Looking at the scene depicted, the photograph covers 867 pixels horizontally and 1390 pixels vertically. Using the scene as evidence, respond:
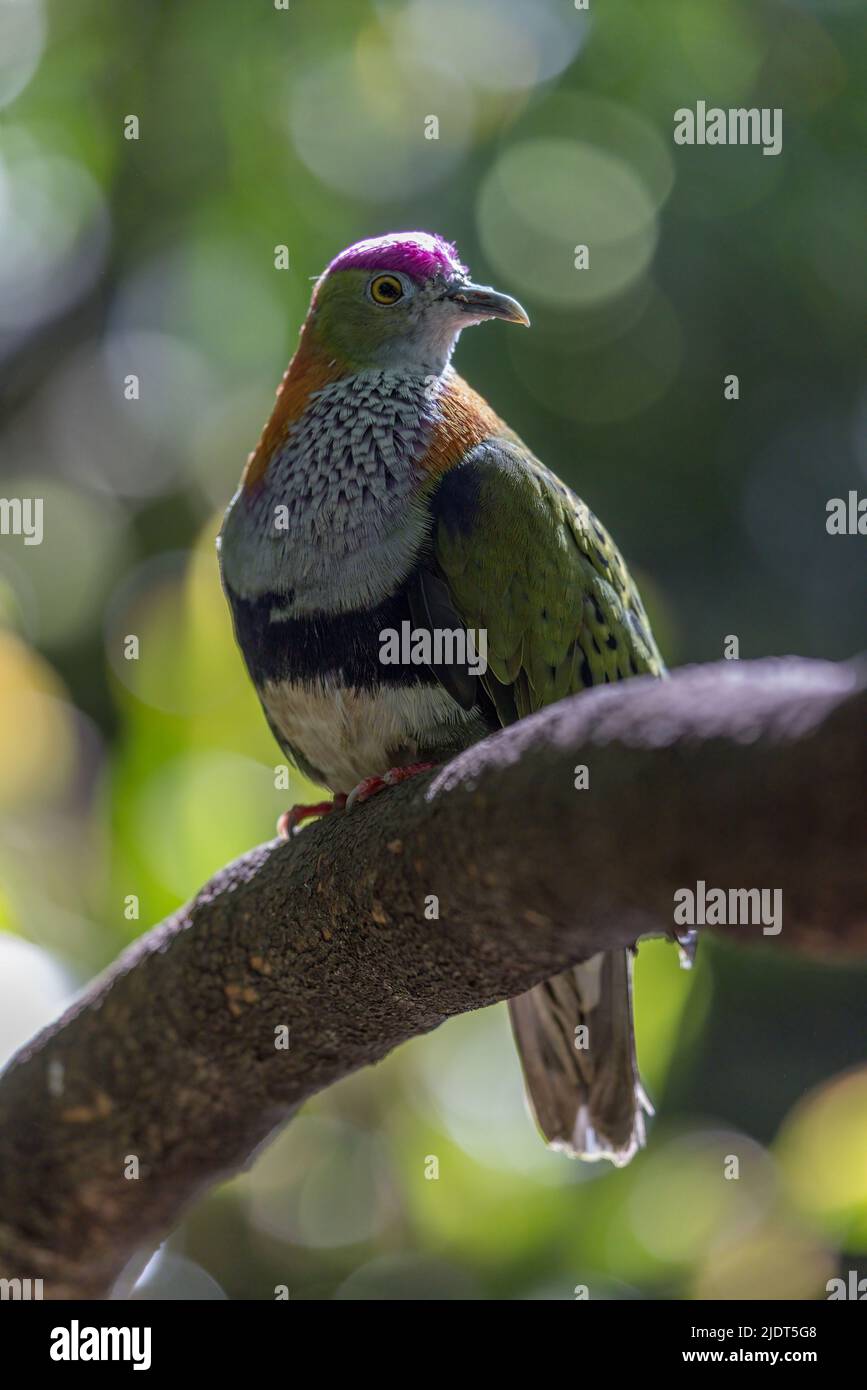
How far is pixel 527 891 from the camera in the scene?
1538mm

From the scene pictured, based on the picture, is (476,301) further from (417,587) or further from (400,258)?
(417,587)

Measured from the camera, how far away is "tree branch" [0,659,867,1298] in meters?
1.27

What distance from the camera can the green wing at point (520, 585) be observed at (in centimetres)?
237

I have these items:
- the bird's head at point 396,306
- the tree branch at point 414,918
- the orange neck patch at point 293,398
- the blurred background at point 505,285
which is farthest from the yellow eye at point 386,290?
the blurred background at point 505,285

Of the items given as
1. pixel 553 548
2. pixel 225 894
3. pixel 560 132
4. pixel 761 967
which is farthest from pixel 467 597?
pixel 560 132

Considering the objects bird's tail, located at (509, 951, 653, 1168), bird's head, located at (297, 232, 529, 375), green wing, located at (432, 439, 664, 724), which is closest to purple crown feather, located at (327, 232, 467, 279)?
bird's head, located at (297, 232, 529, 375)

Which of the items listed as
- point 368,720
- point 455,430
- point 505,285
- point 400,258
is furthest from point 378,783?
point 505,285

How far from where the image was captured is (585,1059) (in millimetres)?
2688

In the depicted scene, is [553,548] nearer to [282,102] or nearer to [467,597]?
[467,597]

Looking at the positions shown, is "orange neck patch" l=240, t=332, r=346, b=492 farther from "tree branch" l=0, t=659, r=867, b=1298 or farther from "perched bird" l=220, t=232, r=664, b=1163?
"tree branch" l=0, t=659, r=867, b=1298

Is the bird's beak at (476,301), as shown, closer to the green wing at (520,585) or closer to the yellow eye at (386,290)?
the yellow eye at (386,290)

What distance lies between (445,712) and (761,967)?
301cm

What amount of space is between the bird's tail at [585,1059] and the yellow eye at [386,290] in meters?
1.30

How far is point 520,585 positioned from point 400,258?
30.3 inches
